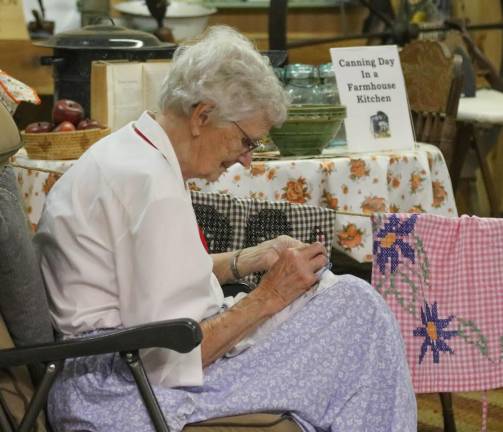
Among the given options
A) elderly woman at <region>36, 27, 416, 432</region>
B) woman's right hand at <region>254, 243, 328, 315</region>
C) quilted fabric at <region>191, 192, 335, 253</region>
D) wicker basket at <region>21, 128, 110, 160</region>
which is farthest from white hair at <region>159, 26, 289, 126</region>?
wicker basket at <region>21, 128, 110, 160</region>

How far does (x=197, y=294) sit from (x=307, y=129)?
128cm

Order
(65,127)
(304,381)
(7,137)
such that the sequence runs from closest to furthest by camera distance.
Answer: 1. (7,137)
2. (304,381)
3. (65,127)

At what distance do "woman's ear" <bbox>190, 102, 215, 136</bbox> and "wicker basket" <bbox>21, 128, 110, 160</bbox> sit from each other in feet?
2.94

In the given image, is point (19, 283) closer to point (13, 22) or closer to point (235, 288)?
point (235, 288)

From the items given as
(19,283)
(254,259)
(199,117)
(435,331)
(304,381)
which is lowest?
(435,331)

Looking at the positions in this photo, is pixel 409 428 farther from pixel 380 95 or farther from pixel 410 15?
pixel 410 15

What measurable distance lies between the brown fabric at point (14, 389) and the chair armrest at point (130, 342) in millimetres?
106

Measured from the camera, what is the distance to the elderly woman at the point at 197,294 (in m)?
1.79

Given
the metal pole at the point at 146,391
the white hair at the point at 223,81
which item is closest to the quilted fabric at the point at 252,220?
the white hair at the point at 223,81

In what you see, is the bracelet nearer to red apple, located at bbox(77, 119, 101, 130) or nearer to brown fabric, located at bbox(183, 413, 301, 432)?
brown fabric, located at bbox(183, 413, 301, 432)

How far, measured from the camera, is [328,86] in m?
3.28

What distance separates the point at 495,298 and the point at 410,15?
11.3 ft

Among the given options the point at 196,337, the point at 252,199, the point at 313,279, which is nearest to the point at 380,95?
the point at 252,199

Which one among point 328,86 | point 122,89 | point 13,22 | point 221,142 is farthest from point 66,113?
point 13,22
